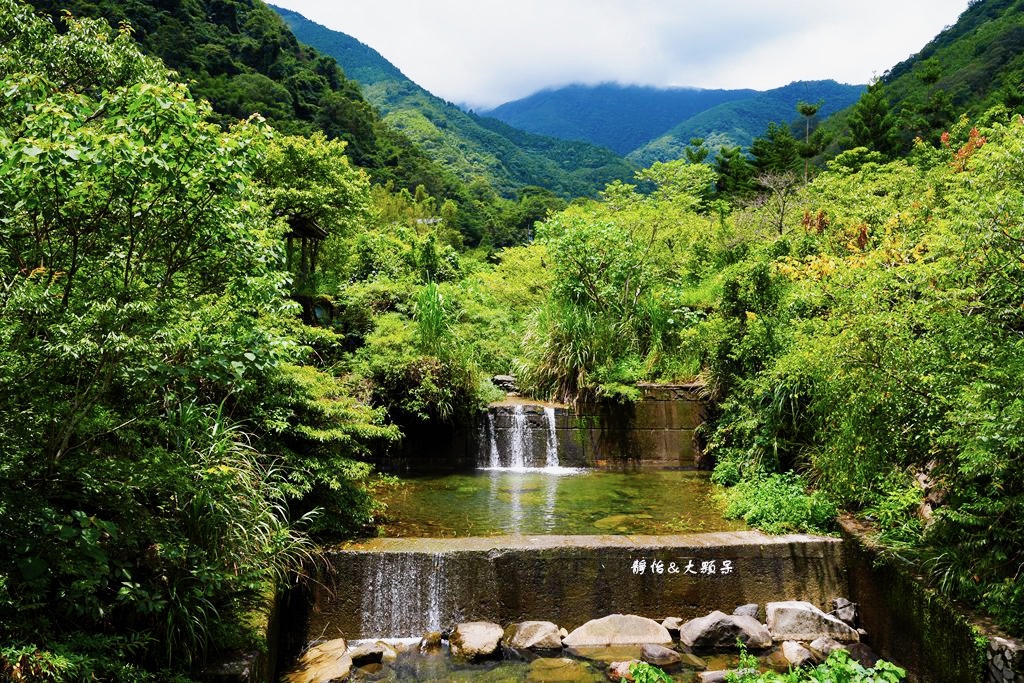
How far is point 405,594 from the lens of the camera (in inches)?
219

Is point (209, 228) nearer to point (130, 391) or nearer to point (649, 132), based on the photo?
point (130, 391)

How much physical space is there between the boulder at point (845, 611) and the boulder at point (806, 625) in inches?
5.3

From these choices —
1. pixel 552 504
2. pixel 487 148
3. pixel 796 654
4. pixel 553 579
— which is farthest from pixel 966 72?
pixel 487 148

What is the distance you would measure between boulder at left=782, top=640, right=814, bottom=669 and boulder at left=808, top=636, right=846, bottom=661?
0.08 meters

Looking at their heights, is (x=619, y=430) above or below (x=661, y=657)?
above

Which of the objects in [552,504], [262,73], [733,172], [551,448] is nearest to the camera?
[552,504]

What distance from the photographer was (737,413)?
9312mm

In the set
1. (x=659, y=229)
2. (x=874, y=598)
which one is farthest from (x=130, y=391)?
(x=659, y=229)

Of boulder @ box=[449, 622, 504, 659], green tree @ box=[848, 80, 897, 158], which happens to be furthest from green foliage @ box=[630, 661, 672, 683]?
green tree @ box=[848, 80, 897, 158]

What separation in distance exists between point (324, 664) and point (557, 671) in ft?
5.81

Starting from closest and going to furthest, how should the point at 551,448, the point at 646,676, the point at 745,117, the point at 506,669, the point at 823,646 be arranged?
1. the point at 646,676
2. the point at 506,669
3. the point at 823,646
4. the point at 551,448
5. the point at 745,117

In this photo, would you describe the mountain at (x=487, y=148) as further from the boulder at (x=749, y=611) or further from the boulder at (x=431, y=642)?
the boulder at (x=431, y=642)

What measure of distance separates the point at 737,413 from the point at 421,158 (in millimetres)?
46423

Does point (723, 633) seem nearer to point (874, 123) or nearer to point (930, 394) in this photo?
point (930, 394)
